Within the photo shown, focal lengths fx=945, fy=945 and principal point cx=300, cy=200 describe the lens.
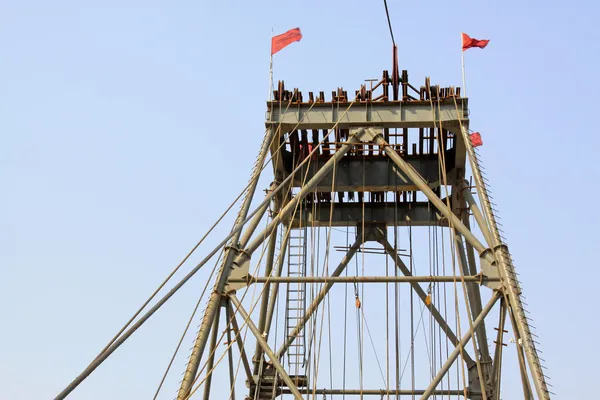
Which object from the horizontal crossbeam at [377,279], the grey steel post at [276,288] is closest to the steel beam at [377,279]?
the horizontal crossbeam at [377,279]

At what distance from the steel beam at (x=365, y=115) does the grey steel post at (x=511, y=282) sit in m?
0.85

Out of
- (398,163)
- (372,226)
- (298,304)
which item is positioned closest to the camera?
(398,163)

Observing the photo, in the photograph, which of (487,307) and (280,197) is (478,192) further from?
(280,197)

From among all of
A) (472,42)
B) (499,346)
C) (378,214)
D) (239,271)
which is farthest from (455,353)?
(472,42)

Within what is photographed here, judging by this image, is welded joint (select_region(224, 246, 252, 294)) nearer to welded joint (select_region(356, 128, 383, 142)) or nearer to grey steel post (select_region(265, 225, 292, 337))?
grey steel post (select_region(265, 225, 292, 337))

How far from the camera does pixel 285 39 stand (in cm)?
2953

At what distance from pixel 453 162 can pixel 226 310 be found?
9085 millimetres

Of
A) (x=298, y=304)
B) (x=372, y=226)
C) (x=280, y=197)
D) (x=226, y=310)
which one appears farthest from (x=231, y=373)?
(x=372, y=226)

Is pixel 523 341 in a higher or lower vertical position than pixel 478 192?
lower

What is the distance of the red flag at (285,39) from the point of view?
1155 inches

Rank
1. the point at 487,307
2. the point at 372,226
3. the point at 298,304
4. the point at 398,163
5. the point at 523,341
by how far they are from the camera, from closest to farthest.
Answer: the point at 523,341 < the point at 487,307 < the point at 398,163 < the point at 298,304 < the point at 372,226

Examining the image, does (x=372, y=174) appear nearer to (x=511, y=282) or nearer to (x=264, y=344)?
(x=511, y=282)

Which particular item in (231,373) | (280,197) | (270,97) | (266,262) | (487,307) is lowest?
(231,373)

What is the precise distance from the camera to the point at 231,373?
78.8 feet
